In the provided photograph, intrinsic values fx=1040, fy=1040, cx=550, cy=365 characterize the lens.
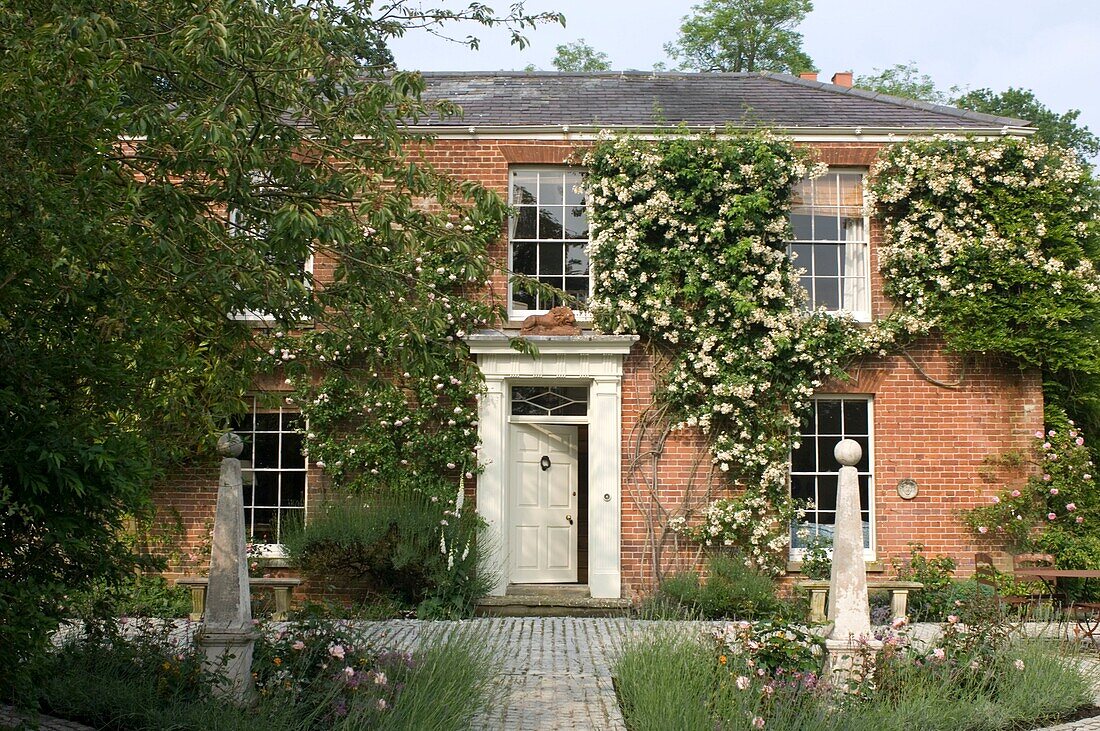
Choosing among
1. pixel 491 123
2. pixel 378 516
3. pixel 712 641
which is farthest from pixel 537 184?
pixel 712 641

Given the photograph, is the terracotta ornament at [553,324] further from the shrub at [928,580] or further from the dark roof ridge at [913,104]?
the dark roof ridge at [913,104]

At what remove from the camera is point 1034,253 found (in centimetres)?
1303

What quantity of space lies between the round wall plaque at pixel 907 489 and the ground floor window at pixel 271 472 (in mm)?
7674

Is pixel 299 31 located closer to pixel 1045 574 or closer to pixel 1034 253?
pixel 1045 574

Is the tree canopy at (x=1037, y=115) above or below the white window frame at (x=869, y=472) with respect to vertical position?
above

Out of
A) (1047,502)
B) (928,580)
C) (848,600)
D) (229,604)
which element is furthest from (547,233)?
(229,604)

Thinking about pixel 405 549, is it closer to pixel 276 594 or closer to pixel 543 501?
pixel 276 594

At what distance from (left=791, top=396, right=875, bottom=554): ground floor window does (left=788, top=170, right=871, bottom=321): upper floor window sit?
130 cm

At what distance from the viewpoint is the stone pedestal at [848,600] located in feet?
22.9

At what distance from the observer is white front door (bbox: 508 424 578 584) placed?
537 inches

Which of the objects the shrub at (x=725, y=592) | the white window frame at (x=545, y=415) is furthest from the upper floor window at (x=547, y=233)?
the shrub at (x=725, y=592)

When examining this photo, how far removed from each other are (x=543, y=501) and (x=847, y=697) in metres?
7.64

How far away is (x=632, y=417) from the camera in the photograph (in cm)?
1330

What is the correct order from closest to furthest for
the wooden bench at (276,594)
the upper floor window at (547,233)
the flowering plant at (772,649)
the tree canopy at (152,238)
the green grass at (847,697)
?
the tree canopy at (152,238)
the green grass at (847,697)
the flowering plant at (772,649)
the wooden bench at (276,594)
the upper floor window at (547,233)
